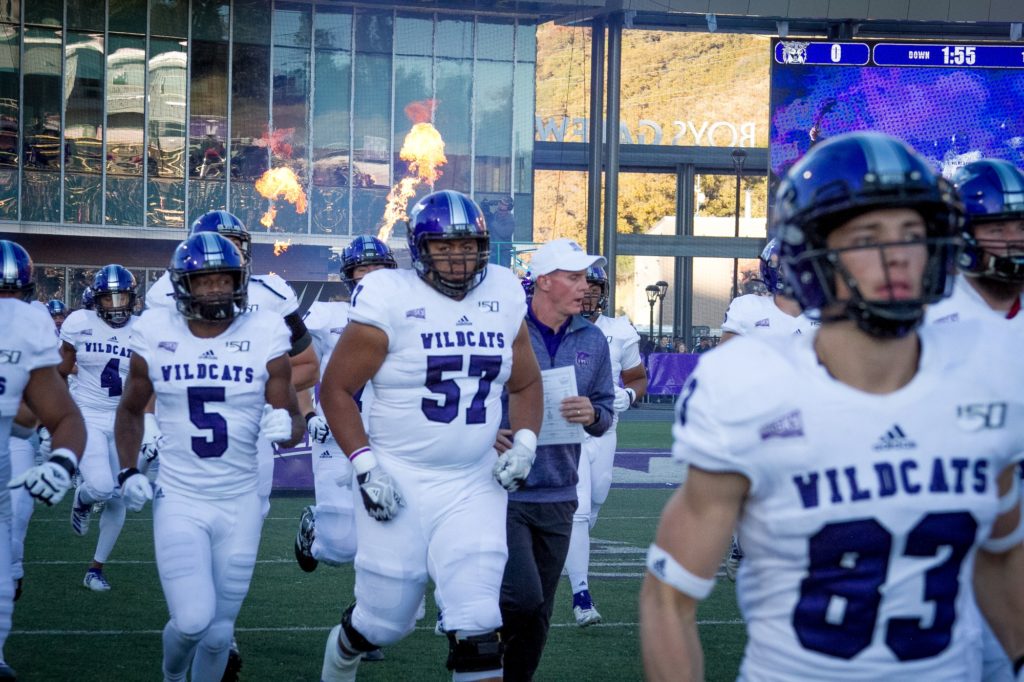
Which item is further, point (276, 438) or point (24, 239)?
point (24, 239)

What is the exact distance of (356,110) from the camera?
3384cm

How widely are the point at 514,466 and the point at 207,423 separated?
1350 mm

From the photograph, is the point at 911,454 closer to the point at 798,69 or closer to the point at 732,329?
→ the point at 732,329

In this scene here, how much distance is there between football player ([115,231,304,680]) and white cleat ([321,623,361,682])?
439 millimetres

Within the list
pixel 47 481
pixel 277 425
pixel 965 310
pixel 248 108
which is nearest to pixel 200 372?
pixel 277 425

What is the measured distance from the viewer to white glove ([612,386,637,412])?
7.97 metres

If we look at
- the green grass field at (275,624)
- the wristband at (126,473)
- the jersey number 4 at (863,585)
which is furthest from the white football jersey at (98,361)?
the jersey number 4 at (863,585)

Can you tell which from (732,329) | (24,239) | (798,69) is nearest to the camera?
(732,329)

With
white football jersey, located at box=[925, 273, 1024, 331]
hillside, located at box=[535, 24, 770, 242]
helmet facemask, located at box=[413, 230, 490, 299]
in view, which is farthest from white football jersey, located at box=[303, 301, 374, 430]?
hillside, located at box=[535, 24, 770, 242]

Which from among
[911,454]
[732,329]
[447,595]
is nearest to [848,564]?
[911,454]

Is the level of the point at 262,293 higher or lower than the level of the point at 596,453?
higher

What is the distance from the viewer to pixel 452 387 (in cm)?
529

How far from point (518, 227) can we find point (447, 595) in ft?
97.2

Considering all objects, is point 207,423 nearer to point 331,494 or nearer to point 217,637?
point 217,637
